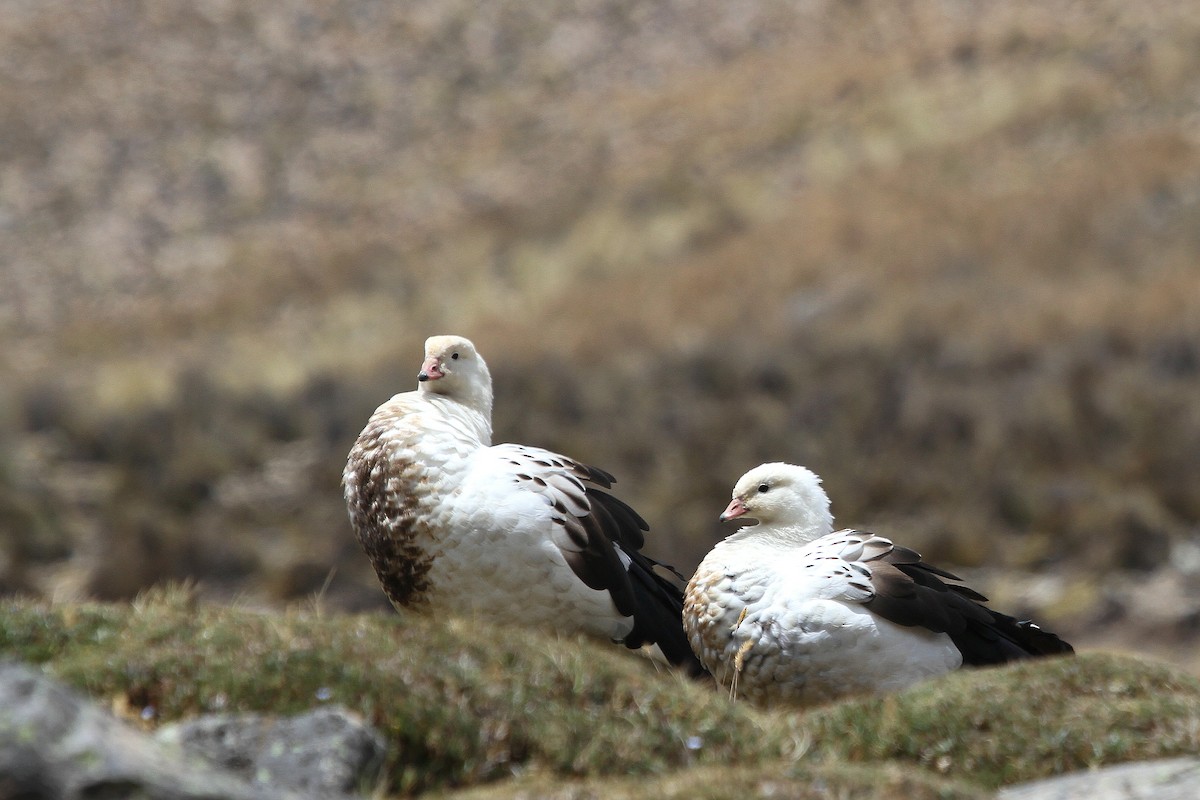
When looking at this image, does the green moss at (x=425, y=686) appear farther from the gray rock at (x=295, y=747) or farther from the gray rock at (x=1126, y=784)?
the gray rock at (x=1126, y=784)

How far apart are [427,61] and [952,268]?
77.9 feet

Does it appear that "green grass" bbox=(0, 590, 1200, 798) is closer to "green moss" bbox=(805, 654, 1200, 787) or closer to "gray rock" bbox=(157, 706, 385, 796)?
"green moss" bbox=(805, 654, 1200, 787)

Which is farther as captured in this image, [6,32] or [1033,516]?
[6,32]

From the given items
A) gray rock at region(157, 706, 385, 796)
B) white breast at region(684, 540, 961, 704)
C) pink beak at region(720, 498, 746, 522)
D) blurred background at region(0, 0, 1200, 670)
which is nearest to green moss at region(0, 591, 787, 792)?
gray rock at region(157, 706, 385, 796)

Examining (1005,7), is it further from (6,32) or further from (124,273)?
(6,32)

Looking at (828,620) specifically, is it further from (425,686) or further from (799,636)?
(425,686)

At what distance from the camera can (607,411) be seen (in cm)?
2822

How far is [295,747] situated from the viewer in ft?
19.1

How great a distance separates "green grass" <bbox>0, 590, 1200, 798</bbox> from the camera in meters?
6.26

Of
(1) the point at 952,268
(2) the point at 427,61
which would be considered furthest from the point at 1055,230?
(2) the point at 427,61

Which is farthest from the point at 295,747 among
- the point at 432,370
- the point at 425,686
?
the point at 432,370

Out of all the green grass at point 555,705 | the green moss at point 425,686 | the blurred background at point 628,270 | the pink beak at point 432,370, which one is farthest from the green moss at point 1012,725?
the blurred background at point 628,270

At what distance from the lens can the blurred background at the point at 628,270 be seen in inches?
933

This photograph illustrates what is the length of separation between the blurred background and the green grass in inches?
361
